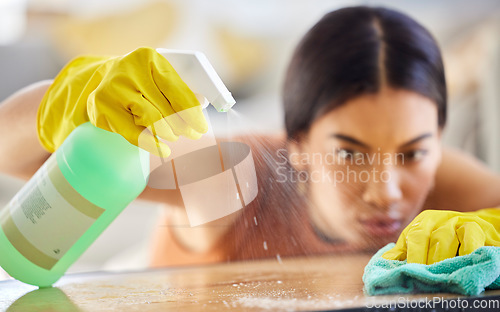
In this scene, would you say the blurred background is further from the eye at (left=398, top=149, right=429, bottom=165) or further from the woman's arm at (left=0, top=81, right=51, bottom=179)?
the woman's arm at (left=0, top=81, right=51, bottom=179)

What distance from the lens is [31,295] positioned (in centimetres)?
72

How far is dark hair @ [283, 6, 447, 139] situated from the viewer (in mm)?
1225

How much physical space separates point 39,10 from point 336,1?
1251 mm

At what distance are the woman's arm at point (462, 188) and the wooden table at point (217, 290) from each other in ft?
1.84

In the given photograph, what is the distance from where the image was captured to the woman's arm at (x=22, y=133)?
3.18 ft

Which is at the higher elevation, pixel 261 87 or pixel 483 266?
pixel 483 266

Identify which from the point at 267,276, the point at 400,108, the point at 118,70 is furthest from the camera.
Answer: the point at 400,108

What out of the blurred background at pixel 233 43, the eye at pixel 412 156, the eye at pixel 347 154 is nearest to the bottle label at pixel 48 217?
the eye at pixel 347 154

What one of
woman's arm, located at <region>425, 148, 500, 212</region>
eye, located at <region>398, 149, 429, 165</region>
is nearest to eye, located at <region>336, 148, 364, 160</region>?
eye, located at <region>398, 149, 429, 165</region>

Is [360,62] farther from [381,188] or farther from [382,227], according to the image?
[382,227]

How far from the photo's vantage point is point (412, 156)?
1.22 m

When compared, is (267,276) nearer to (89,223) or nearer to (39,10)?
(89,223)

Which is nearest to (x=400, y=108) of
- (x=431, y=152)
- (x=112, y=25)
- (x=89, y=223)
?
(x=431, y=152)

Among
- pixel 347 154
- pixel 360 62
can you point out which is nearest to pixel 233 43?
pixel 360 62
